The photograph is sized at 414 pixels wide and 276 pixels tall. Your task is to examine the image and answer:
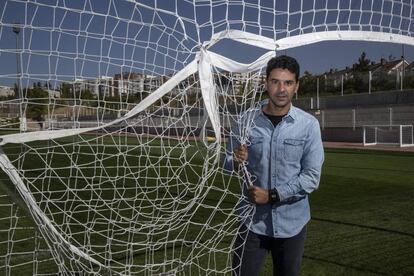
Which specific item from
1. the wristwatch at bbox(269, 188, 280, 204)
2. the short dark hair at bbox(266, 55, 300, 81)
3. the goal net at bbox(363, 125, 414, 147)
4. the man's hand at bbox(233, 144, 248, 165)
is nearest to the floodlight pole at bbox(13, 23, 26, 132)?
the man's hand at bbox(233, 144, 248, 165)

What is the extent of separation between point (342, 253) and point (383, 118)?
25.2m

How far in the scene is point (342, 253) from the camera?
17.1 feet

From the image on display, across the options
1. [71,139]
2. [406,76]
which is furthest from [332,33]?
[406,76]

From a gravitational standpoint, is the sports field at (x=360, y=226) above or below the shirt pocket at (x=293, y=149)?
below

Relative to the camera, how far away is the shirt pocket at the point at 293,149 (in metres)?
2.78

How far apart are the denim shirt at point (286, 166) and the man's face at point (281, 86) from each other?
107 mm

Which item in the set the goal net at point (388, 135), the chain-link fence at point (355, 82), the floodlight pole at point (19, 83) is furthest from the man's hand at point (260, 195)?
the chain-link fence at point (355, 82)

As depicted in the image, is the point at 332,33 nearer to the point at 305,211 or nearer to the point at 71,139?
the point at 305,211

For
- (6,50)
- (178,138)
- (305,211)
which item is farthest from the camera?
(178,138)

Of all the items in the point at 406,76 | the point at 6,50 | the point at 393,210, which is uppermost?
the point at 406,76

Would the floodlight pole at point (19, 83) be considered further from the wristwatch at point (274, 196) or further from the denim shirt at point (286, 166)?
the wristwatch at point (274, 196)

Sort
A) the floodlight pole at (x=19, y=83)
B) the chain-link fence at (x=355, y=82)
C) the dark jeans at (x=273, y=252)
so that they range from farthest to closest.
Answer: the chain-link fence at (x=355, y=82)
the dark jeans at (x=273, y=252)
the floodlight pole at (x=19, y=83)

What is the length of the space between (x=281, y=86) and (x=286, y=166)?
0.45 meters

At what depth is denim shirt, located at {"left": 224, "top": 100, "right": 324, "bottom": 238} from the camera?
2.77 m
